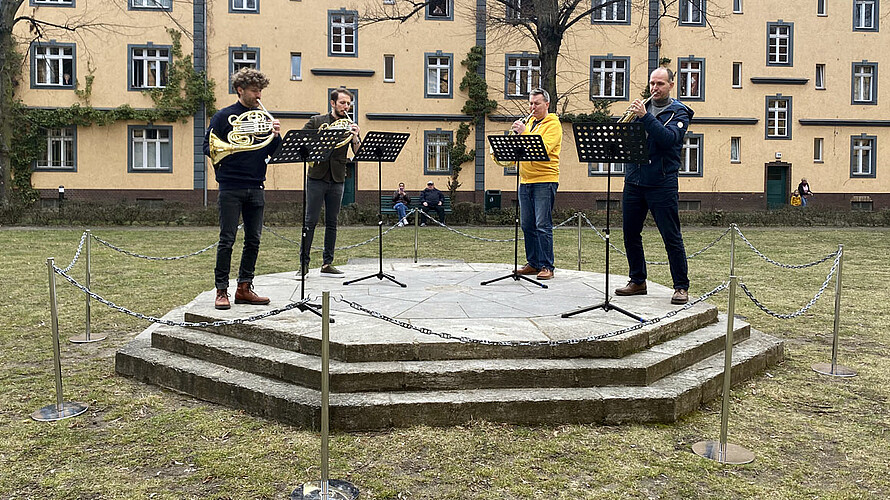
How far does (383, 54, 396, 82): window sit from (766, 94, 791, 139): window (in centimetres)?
1476

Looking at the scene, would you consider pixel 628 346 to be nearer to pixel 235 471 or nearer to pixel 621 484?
pixel 621 484

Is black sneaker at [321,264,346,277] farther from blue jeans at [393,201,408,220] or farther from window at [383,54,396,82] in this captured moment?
window at [383,54,396,82]

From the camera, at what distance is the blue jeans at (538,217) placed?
344 inches

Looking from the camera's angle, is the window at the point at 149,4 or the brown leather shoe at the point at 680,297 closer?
the brown leather shoe at the point at 680,297

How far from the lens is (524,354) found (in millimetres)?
5641

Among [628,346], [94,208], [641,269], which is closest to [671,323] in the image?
[628,346]

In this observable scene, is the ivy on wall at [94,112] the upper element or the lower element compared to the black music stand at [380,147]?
upper

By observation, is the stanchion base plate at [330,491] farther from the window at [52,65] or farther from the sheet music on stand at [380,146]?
the window at [52,65]

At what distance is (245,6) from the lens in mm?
29344

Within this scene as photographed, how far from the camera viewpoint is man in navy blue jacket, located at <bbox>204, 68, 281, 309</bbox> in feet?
21.9

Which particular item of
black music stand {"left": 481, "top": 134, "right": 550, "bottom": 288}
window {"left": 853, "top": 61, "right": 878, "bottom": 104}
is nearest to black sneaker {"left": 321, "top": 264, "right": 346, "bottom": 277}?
black music stand {"left": 481, "top": 134, "right": 550, "bottom": 288}

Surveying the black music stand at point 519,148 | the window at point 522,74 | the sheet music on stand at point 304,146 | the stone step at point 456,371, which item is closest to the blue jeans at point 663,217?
the black music stand at point 519,148

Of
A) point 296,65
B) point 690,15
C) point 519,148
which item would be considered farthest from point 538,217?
point 690,15

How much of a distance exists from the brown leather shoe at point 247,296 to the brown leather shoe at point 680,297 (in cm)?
368
